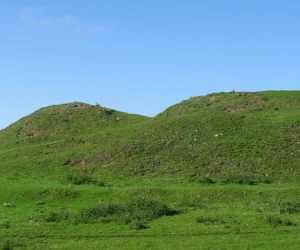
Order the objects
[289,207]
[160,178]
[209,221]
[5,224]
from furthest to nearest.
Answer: [160,178], [289,207], [5,224], [209,221]

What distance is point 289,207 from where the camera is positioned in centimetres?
2252

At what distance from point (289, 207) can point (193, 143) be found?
15.8 metres

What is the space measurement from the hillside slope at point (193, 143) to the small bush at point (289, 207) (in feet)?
23.1

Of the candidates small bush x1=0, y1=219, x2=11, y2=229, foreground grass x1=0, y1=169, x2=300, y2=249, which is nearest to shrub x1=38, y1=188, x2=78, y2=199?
foreground grass x1=0, y1=169, x2=300, y2=249

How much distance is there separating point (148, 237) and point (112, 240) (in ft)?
4.37

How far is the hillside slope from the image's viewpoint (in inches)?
1321

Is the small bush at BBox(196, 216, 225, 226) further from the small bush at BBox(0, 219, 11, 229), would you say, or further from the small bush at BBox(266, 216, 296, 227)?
the small bush at BBox(0, 219, 11, 229)

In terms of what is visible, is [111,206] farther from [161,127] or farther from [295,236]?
[161,127]

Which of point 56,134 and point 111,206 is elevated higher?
point 56,134

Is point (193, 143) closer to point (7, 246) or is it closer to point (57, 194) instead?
point (57, 194)

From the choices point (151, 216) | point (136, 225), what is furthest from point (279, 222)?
point (136, 225)

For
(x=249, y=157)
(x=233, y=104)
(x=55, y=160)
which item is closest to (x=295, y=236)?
(x=249, y=157)

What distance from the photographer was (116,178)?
33812mm

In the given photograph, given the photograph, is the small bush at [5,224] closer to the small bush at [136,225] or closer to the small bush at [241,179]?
the small bush at [136,225]
